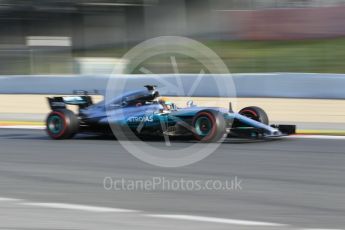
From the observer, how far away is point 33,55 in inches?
973

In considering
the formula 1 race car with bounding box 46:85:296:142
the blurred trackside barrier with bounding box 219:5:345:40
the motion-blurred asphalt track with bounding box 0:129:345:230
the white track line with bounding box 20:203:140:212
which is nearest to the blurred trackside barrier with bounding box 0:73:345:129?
the formula 1 race car with bounding box 46:85:296:142

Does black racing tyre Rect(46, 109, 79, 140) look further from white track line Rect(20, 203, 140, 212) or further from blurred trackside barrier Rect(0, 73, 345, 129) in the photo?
white track line Rect(20, 203, 140, 212)

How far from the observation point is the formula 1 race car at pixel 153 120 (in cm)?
974

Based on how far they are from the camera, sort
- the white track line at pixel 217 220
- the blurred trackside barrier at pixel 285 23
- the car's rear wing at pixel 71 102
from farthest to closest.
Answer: the blurred trackside barrier at pixel 285 23 → the car's rear wing at pixel 71 102 → the white track line at pixel 217 220

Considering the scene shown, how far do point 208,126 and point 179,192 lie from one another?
310 centimetres

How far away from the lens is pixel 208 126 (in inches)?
381

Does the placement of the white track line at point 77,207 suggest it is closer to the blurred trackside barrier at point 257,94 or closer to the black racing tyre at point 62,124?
the black racing tyre at point 62,124

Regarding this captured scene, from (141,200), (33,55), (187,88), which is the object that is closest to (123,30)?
(33,55)

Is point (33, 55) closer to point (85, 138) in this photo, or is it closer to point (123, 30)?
point (123, 30)

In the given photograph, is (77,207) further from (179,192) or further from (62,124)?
(62,124)

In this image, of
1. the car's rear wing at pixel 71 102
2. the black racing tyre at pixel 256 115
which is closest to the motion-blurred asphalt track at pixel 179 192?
the black racing tyre at pixel 256 115

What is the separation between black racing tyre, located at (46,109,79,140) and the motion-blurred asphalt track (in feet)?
2.03

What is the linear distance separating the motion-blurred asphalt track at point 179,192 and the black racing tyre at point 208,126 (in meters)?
0.22

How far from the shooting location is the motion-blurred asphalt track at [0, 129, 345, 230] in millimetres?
5414
